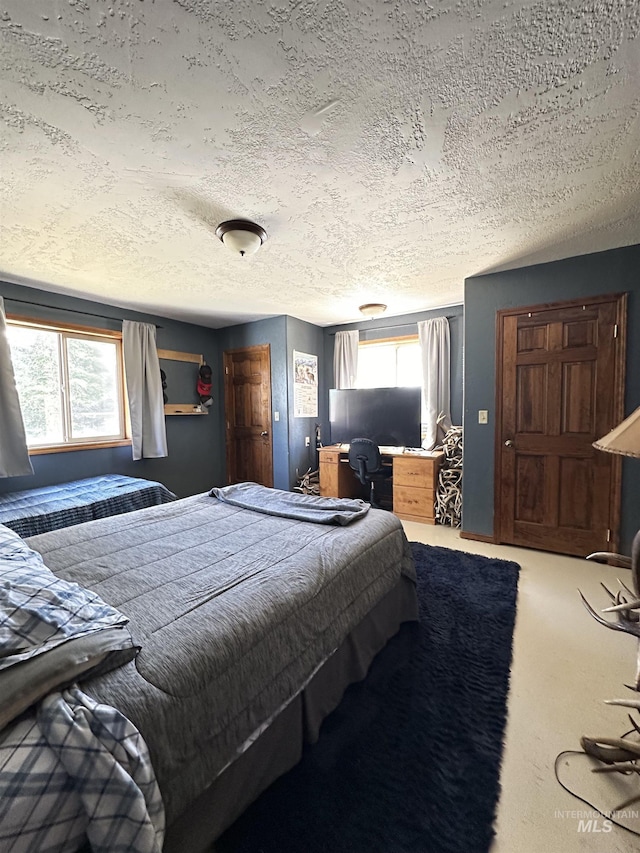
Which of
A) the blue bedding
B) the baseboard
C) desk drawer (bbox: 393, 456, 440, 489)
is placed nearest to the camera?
the blue bedding

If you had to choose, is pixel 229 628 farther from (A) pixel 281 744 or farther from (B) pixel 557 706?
(B) pixel 557 706

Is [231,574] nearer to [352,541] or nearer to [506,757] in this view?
[352,541]

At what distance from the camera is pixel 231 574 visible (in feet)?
4.45

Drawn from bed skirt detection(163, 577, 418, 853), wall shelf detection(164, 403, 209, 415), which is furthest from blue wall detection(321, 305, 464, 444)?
bed skirt detection(163, 577, 418, 853)

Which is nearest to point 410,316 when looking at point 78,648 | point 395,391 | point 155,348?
point 395,391

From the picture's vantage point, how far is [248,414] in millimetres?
4953

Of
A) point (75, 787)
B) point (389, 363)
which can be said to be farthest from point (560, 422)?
point (75, 787)

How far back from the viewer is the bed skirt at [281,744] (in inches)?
36.3

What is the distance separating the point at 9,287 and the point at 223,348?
7.75ft

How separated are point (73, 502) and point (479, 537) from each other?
356cm

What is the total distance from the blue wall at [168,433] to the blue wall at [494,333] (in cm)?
341

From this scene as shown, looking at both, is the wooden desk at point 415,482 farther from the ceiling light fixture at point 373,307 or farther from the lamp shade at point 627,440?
the lamp shade at point 627,440

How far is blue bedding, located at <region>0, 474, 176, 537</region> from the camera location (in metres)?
2.60

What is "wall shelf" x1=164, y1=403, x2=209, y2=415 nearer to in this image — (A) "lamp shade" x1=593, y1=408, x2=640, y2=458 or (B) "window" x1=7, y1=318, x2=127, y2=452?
(B) "window" x1=7, y1=318, x2=127, y2=452
